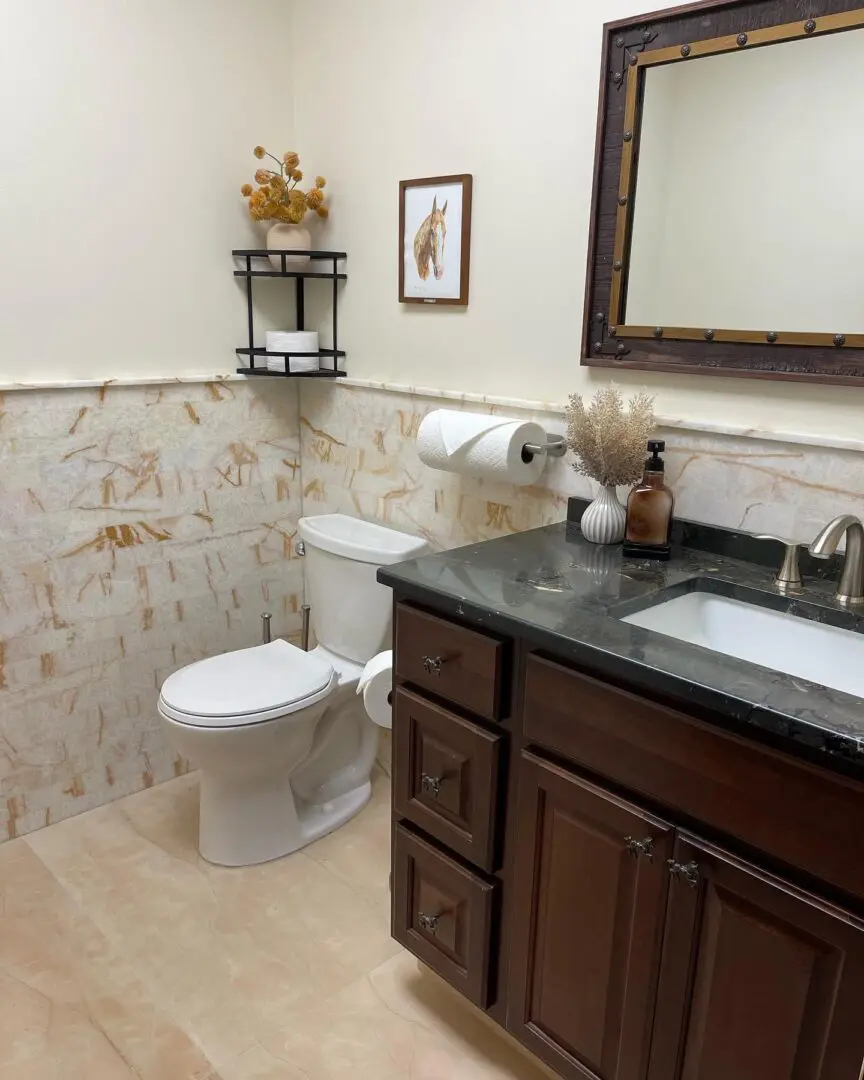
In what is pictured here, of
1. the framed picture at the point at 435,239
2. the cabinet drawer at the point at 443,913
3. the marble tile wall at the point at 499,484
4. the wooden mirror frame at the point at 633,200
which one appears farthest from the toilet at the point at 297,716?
the wooden mirror frame at the point at 633,200

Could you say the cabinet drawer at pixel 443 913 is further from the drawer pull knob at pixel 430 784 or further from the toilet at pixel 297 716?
the toilet at pixel 297 716

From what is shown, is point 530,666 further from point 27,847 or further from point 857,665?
point 27,847

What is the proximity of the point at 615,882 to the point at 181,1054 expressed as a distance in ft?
3.10

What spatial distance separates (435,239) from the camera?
198 centimetres

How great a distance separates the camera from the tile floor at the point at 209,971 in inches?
61.9

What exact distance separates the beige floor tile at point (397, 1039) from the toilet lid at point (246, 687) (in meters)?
Result: 0.61

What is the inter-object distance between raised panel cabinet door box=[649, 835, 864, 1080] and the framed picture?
1.36 meters

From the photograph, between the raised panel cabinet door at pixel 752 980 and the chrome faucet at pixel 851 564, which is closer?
the raised panel cabinet door at pixel 752 980

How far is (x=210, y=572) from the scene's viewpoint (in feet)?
7.94

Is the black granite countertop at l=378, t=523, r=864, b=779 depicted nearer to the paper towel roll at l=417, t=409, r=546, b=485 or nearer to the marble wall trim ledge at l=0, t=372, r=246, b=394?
the paper towel roll at l=417, t=409, r=546, b=485

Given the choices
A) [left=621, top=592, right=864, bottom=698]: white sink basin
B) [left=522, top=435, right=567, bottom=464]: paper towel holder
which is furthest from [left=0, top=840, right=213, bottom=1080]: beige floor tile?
[left=522, top=435, right=567, bottom=464]: paper towel holder

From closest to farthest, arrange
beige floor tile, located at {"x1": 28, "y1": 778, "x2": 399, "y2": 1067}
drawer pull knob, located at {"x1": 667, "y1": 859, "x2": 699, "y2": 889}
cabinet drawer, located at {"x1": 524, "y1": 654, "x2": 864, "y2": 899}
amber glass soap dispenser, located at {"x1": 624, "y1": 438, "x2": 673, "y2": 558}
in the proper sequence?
cabinet drawer, located at {"x1": 524, "y1": 654, "x2": 864, "y2": 899} → drawer pull knob, located at {"x1": 667, "y1": 859, "x2": 699, "y2": 889} → amber glass soap dispenser, located at {"x1": 624, "y1": 438, "x2": 673, "y2": 558} → beige floor tile, located at {"x1": 28, "y1": 778, "x2": 399, "y2": 1067}

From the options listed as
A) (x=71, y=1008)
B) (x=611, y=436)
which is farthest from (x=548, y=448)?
(x=71, y=1008)

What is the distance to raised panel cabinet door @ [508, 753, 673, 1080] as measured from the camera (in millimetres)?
1179
